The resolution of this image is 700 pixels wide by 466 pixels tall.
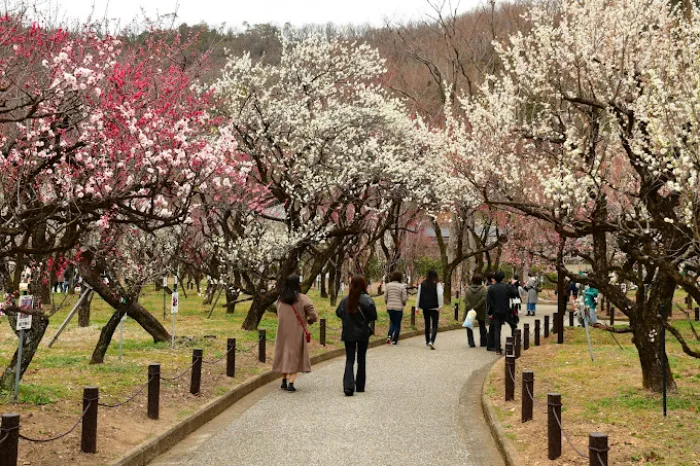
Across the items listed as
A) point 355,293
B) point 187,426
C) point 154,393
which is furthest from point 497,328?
point 154,393

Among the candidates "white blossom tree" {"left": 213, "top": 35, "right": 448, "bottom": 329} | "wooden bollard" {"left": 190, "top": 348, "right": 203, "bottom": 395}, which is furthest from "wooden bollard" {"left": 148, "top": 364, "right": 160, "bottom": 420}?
"white blossom tree" {"left": 213, "top": 35, "right": 448, "bottom": 329}

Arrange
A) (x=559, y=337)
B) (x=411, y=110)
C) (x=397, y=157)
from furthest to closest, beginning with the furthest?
(x=411, y=110), (x=397, y=157), (x=559, y=337)

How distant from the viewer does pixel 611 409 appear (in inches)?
368

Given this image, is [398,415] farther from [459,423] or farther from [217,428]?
[217,428]

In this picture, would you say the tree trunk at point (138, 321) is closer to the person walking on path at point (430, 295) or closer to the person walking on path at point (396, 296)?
the person walking on path at point (396, 296)

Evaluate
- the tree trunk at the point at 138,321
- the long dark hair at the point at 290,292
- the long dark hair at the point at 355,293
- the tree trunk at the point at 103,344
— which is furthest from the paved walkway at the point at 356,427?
the tree trunk at the point at 138,321

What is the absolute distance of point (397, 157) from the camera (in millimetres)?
21828

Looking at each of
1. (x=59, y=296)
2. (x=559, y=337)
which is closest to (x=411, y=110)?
(x=559, y=337)

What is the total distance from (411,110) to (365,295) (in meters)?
21.6

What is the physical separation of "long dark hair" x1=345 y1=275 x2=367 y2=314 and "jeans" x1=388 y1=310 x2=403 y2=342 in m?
7.13

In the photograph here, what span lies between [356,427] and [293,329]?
293cm

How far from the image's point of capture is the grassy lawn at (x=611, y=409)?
731cm

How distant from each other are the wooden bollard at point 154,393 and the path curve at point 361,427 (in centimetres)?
60

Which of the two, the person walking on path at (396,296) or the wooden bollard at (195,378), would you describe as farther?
the person walking on path at (396,296)
